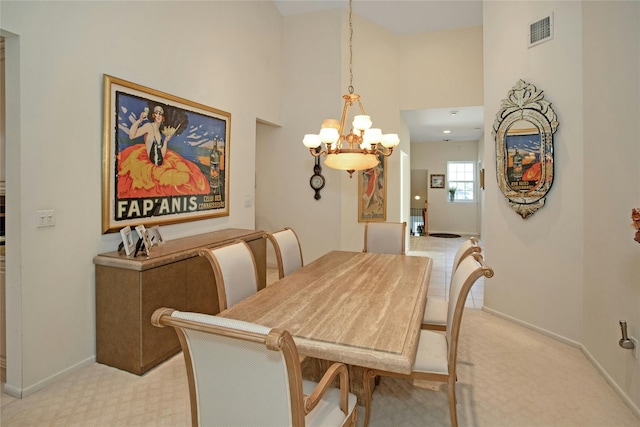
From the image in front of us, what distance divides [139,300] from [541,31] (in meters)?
4.14

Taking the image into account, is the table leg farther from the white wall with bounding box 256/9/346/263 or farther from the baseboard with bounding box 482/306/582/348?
the white wall with bounding box 256/9/346/263

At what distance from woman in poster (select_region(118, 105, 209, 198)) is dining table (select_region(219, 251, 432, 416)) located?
5.29 feet

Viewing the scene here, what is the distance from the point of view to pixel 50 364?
2402 mm

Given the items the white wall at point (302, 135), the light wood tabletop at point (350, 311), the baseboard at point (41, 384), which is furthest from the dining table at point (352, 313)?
the white wall at point (302, 135)

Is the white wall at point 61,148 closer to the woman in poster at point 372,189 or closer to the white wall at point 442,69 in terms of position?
the woman in poster at point 372,189

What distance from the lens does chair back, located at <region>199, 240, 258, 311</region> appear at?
6.71 feet

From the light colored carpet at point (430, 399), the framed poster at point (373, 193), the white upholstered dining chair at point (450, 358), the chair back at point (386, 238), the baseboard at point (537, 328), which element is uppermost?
the framed poster at point (373, 193)

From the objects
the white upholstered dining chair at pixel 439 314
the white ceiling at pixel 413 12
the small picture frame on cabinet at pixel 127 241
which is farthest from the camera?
the white ceiling at pixel 413 12

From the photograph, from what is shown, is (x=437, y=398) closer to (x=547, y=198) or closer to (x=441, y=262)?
(x=547, y=198)

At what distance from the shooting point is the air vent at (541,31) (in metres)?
3.20

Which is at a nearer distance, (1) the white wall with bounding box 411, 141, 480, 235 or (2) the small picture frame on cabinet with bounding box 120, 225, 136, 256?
(2) the small picture frame on cabinet with bounding box 120, 225, 136, 256

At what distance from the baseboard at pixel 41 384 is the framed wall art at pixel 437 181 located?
31.8ft

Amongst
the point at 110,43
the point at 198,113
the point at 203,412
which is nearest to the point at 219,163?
the point at 198,113

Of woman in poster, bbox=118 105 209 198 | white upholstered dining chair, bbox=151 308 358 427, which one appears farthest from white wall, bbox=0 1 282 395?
white upholstered dining chair, bbox=151 308 358 427
